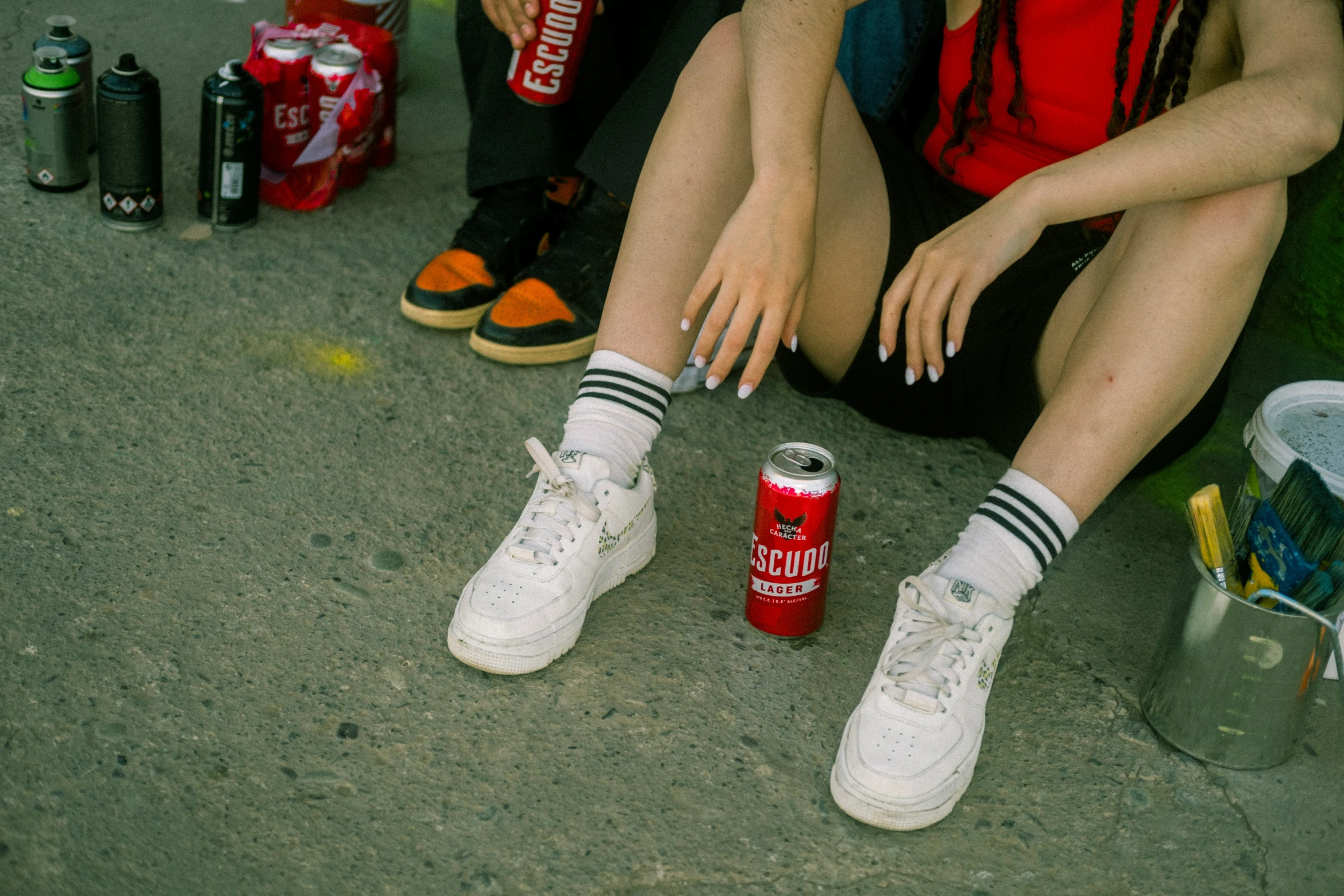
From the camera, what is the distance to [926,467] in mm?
1999

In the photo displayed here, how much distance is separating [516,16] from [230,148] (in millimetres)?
654

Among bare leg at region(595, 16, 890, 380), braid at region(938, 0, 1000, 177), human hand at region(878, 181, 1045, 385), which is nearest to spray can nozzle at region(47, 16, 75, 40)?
bare leg at region(595, 16, 890, 380)

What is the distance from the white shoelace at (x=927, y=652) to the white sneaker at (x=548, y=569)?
0.39 meters

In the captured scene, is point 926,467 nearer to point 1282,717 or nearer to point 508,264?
point 1282,717

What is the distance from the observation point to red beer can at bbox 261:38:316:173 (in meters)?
2.40

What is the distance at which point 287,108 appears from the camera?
2.43m

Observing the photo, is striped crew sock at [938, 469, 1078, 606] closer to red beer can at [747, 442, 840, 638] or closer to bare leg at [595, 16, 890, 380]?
red beer can at [747, 442, 840, 638]

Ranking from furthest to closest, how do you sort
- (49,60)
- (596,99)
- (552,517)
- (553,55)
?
(596,99) → (49,60) → (553,55) → (552,517)

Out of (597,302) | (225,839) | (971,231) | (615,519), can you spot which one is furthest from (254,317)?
(971,231)

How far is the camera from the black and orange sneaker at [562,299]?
2.12 metres

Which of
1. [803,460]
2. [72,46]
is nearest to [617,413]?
[803,460]

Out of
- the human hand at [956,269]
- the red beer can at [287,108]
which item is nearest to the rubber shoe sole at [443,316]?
the red beer can at [287,108]

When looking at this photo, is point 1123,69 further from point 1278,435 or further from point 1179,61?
point 1278,435

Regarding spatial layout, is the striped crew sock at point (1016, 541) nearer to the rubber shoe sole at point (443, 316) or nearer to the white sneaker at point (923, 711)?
the white sneaker at point (923, 711)
